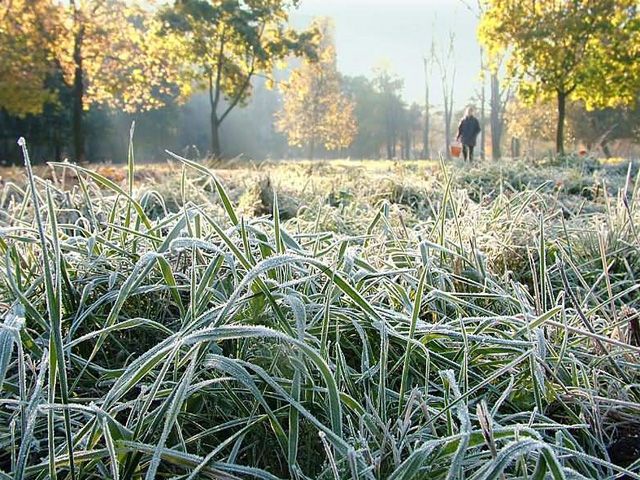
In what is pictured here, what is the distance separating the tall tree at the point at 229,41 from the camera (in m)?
19.6

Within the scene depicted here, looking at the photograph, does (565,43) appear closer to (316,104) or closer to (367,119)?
(316,104)

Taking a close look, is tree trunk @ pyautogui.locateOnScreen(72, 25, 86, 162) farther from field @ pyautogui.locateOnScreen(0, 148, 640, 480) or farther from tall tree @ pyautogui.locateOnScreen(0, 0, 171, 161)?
field @ pyautogui.locateOnScreen(0, 148, 640, 480)

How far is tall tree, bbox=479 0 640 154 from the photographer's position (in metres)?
13.9

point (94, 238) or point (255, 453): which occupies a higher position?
point (94, 238)

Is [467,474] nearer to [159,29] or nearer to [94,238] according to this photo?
[94,238]

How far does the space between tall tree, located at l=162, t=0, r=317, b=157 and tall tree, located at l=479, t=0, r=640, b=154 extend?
849 cm

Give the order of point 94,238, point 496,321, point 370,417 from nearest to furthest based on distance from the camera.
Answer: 1. point 370,417
2. point 496,321
3. point 94,238

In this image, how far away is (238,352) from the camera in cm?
67

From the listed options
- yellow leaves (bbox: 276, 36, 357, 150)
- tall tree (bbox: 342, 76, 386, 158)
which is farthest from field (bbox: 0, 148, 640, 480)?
tall tree (bbox: 342, 76, 386, 158)

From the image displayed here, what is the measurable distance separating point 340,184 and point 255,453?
348 centimetres

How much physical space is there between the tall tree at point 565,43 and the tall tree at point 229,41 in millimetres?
8490

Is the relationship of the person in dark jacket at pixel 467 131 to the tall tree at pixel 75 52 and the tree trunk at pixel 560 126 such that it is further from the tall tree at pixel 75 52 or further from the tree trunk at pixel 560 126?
the tall tree at pixel 75 52

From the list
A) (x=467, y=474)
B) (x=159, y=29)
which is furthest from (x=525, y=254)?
(x=159, y=29)

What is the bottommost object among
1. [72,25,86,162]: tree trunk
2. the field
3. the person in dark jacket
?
the field
